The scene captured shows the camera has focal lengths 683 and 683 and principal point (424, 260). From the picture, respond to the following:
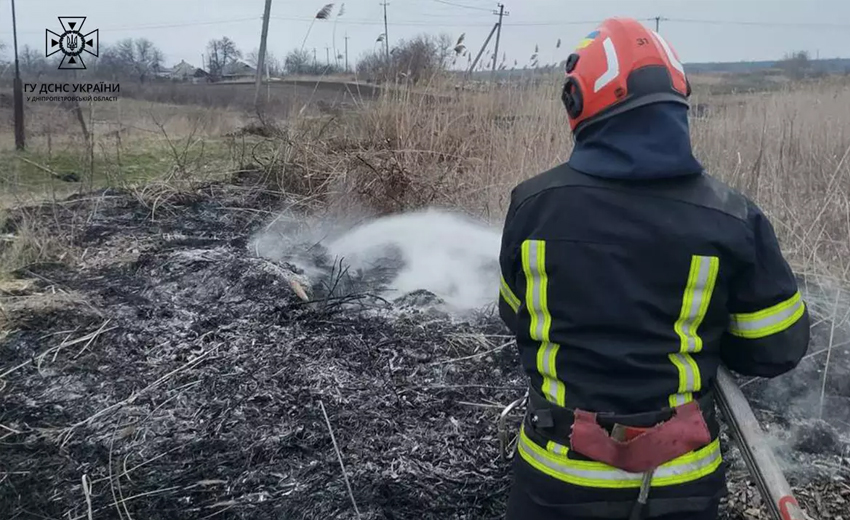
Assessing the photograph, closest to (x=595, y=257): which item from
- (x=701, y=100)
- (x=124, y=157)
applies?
(x=701, y=100)

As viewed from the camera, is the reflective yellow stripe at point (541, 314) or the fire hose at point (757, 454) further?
the reflective yellow stripe at point (541, 314)

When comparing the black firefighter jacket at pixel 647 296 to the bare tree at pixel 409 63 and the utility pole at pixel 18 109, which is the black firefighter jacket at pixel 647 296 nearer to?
the bare tree at pixel 409 63

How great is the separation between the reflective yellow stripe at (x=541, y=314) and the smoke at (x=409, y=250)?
2501 millimetres

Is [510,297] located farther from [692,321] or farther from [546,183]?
[692,321]

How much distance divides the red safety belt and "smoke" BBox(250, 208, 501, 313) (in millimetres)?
2602

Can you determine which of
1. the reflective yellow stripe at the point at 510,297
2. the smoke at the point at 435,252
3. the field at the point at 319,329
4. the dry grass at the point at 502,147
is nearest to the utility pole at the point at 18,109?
the field at the point at 319,329

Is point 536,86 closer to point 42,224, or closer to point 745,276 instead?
point 42,224

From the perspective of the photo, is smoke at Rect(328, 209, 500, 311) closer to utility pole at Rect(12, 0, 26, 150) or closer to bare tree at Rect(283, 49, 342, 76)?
bare tree at Rect(283, 49, 342, 76)

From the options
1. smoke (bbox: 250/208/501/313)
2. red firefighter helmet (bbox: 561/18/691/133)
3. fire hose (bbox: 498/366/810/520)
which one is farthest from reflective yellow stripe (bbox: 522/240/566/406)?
smoke (bbox: 250/208/501/313)

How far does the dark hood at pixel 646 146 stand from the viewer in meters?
1.53

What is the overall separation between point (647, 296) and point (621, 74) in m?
0.52

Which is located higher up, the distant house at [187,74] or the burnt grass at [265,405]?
the distant house at [187,74]

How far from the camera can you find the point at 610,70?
1.60 meters

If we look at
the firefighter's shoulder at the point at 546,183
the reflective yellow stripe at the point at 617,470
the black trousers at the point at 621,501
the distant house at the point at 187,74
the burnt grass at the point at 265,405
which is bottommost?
the burnt grass at the point at 265,405
